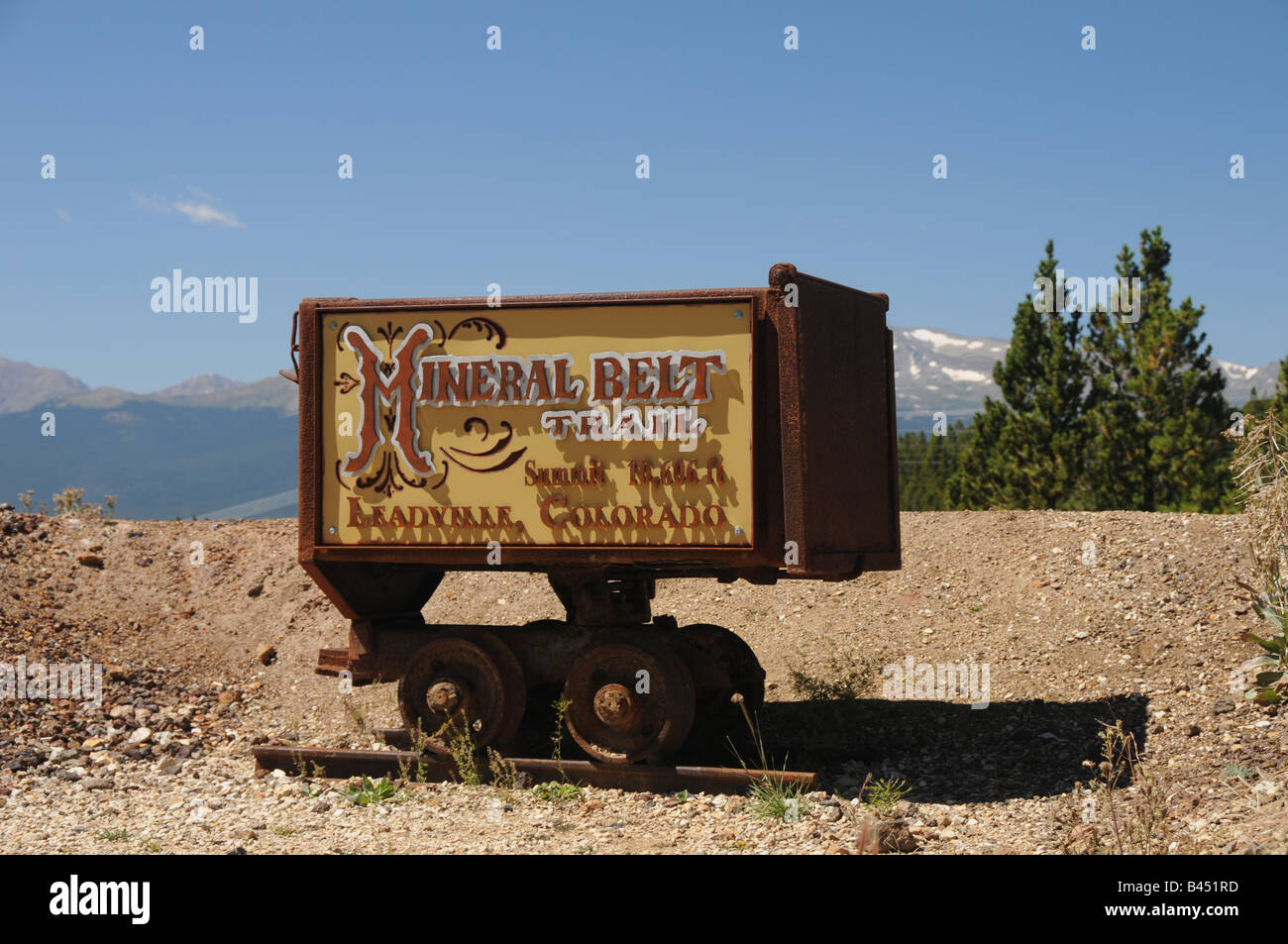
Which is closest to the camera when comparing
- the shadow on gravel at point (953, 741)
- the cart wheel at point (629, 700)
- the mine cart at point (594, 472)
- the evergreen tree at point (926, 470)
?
the mine cart at point (594, 472)

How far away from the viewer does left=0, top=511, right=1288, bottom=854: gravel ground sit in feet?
25.3

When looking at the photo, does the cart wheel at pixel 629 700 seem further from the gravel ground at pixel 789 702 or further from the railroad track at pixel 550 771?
the gravel ground at pixel 789 702

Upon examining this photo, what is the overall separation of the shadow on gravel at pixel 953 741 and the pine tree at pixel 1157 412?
1604 cm

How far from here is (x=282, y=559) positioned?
16109mm

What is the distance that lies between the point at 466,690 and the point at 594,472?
7.57 ft

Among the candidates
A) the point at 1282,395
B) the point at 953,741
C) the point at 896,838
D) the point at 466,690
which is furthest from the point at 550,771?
the point at 1282,395

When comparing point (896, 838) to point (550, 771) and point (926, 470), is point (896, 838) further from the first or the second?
point (926, 470)

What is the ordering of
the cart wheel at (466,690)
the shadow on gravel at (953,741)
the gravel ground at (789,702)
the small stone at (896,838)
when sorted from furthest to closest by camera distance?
the cart wheel at (466,690)
the shadow on gravel at (953,741)
the gravel ground at (789,702)
the small stone at (896,838)

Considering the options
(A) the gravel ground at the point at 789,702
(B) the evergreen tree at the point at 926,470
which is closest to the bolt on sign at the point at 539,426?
(A) the gravel ground at the point at 789,702

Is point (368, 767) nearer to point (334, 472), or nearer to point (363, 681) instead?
point (363, 681)

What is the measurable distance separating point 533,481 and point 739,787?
2885 millimetres

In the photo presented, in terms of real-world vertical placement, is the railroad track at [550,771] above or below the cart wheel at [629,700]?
below

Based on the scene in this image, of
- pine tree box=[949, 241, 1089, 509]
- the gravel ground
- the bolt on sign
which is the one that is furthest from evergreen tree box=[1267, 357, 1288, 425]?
the bolt on sign

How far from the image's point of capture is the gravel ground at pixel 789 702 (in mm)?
7711
